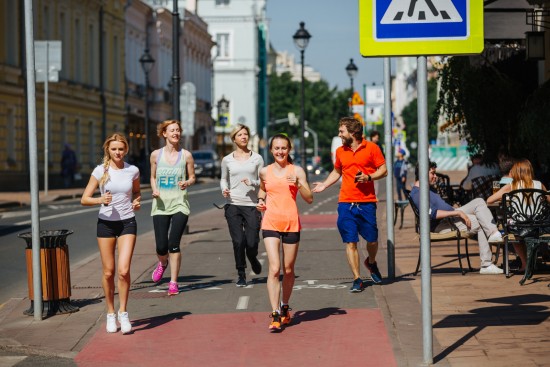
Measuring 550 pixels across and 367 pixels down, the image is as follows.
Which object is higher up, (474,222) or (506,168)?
(506,168)

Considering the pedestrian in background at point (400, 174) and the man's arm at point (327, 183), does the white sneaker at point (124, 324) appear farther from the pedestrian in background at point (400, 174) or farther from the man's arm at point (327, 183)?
the pedestrian in background at point (400, 174)

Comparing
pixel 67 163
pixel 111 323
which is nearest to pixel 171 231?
pixel 111 323

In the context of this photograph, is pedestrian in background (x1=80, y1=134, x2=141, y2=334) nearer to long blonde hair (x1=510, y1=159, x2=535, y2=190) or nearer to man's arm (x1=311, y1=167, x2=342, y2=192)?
man's arm (x1=311, y1=167, x2=342, y2=192)

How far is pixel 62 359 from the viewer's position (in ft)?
30.4

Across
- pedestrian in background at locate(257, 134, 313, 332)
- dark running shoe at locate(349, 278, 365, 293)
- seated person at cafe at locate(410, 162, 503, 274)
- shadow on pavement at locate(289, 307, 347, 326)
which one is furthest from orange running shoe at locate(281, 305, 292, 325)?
seated person at cafe at locate(410, 162, 503, 274)

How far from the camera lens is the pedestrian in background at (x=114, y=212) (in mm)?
10719

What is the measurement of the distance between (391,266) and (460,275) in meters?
0.90

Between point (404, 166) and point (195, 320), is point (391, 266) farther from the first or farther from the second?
point (404, 166)

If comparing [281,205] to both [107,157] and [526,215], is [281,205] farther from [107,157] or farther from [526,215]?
[526,215]

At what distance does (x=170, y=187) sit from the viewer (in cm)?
1342

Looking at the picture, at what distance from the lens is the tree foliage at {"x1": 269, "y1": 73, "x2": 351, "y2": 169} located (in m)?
137

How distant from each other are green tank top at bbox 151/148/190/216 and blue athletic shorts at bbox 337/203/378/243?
1.71 metres

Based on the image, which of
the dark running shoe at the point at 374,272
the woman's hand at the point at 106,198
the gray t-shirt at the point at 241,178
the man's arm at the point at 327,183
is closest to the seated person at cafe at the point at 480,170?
the dark running shoe at the point at 374,272

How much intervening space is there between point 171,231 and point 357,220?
198cm
